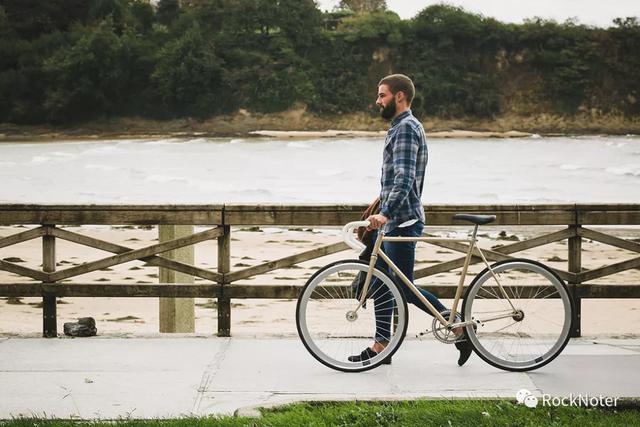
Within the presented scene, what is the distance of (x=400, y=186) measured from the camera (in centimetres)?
536

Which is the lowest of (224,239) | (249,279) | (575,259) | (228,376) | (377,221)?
(249,279)

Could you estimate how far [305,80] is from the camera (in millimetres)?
77500

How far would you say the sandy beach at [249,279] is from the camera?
467 inches

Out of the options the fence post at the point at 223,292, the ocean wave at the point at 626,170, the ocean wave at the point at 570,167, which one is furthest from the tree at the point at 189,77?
the fence post at the point at 223,292

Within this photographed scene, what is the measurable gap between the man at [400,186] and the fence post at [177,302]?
93.9 inches

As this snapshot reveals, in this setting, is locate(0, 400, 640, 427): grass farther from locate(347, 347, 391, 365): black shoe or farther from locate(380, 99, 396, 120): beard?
locate(380, 99, 396, 120): beard

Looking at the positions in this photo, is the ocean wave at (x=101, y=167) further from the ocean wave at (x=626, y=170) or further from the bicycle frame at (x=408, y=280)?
the bicycle frame at (x=408, y=280)

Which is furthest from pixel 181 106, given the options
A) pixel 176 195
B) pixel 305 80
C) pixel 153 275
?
pixel 153 275

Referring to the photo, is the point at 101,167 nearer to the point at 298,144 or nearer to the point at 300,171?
the point at 300,171

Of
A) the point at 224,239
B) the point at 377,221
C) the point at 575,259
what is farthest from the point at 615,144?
the point at 377,221

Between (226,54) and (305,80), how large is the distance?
7.30m

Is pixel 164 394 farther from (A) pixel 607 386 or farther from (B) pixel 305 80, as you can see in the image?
(B) pixel 305 80

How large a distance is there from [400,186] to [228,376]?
1.59m

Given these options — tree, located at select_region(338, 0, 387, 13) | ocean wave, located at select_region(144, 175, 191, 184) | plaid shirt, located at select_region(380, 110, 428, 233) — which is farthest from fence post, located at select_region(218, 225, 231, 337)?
tree, located at select_region(338, 0, 387, 13)
